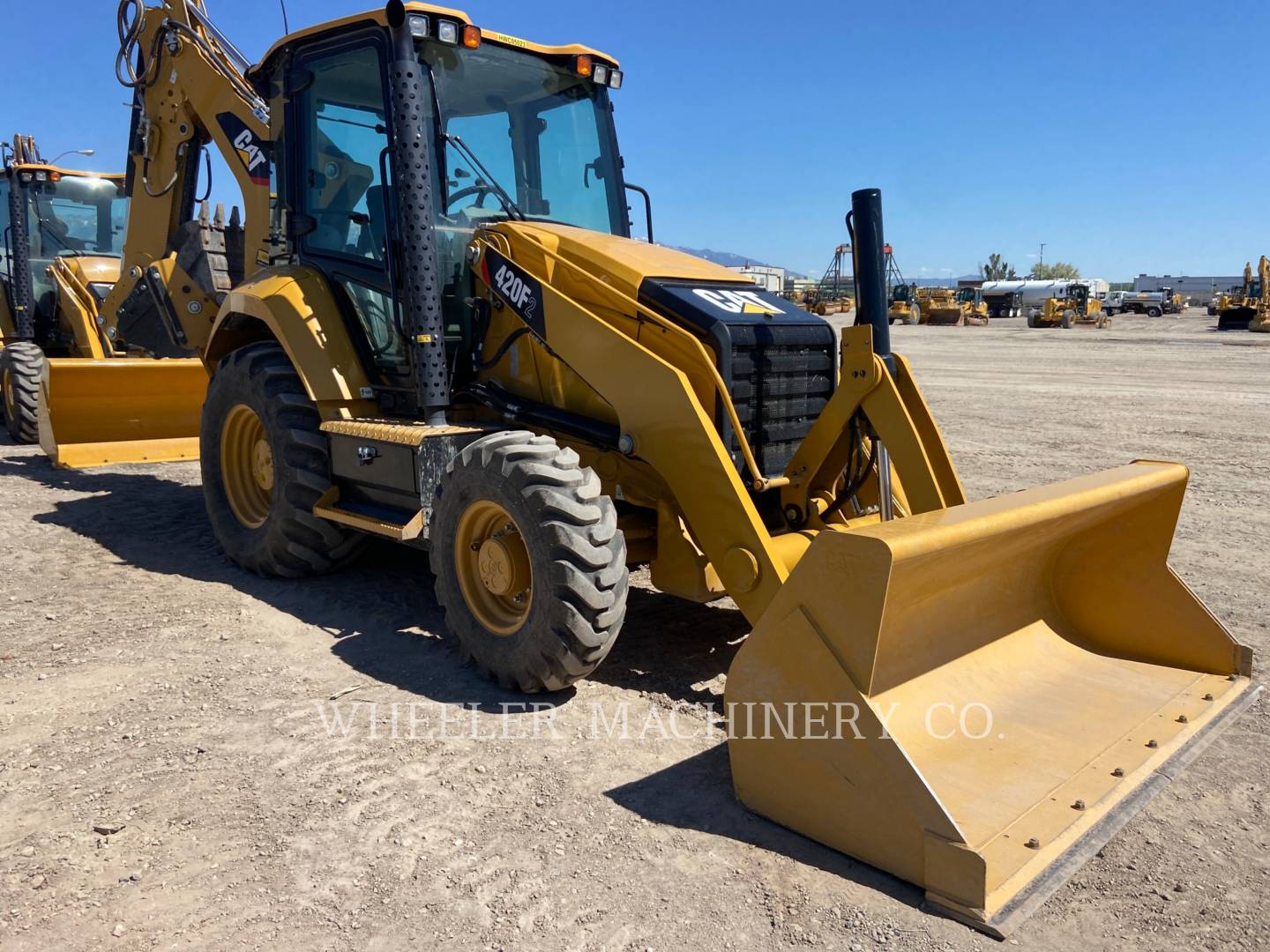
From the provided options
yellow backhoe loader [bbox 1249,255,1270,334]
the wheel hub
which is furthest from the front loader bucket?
yellow backhoe loader [bbox 1249,255,1270,334]

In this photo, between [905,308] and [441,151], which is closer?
[441,151]

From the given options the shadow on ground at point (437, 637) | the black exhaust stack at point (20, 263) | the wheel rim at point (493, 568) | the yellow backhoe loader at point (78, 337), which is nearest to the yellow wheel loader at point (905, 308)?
the yellow backhoe loader at point (78, 337)

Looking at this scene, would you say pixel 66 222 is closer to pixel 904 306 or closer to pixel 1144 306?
pixel 904 306

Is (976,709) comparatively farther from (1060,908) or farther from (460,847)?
(460,847)

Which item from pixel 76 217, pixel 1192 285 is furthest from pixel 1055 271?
pixel 76 217

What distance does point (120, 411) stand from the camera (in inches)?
360

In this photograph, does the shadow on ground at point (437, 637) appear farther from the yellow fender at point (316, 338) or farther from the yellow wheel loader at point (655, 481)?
the yellow fender at point (316, 338)

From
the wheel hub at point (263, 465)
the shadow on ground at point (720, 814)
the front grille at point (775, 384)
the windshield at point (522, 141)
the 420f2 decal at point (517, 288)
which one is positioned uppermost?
the windshield at point (522, 141)

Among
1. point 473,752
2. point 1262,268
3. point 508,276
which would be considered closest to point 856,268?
point 508,276

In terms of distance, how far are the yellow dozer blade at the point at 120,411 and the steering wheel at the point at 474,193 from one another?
505 cm

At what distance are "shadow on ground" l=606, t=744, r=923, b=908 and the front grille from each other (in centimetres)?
145

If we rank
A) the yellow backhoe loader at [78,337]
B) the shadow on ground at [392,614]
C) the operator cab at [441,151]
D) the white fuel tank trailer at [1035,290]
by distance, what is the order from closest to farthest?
the shadow on ground at [392,614], the operator cab at [441,151], the yellow backhoe loader at [78,337], the white fuel tank trailer at [1035,290]

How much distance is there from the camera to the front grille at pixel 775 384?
14.9 ft

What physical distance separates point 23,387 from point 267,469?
6220mm
